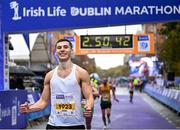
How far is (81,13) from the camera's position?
15.1 meters

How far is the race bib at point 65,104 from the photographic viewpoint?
650 centimetres

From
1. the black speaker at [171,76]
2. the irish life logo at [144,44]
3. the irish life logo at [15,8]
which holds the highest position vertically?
the irish life logo at [15,8]

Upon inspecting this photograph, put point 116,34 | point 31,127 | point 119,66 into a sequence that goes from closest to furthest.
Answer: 1. point 31,127
2. point 116,34
3. point 119,66

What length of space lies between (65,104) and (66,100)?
0.16 feet

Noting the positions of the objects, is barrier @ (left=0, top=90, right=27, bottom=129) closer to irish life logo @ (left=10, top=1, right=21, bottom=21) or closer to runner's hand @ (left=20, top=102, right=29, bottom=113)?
irish life logo @ (left=10, top=1, right=21, bottom=21)

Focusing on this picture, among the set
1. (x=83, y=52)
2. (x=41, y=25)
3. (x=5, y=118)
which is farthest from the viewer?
(x=83, y=52)

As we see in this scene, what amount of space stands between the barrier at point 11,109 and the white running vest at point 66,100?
7.49 m

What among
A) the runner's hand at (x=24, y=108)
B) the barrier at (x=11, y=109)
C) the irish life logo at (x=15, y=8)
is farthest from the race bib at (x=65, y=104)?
the irish life logo at (x=15, y=8)

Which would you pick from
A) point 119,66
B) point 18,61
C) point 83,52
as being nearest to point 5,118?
point 83,52

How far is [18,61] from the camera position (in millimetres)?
40094

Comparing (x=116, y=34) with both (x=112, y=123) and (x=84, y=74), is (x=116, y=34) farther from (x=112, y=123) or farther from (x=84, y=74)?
(x=84, y=74)

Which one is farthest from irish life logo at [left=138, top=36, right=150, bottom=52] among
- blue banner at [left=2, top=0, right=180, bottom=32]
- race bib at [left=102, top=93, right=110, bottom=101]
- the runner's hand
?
the runner's hand

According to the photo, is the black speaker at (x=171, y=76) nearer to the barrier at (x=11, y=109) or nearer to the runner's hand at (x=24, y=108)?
the barrier at (x=11, y=109)

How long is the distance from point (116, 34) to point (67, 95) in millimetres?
22552
